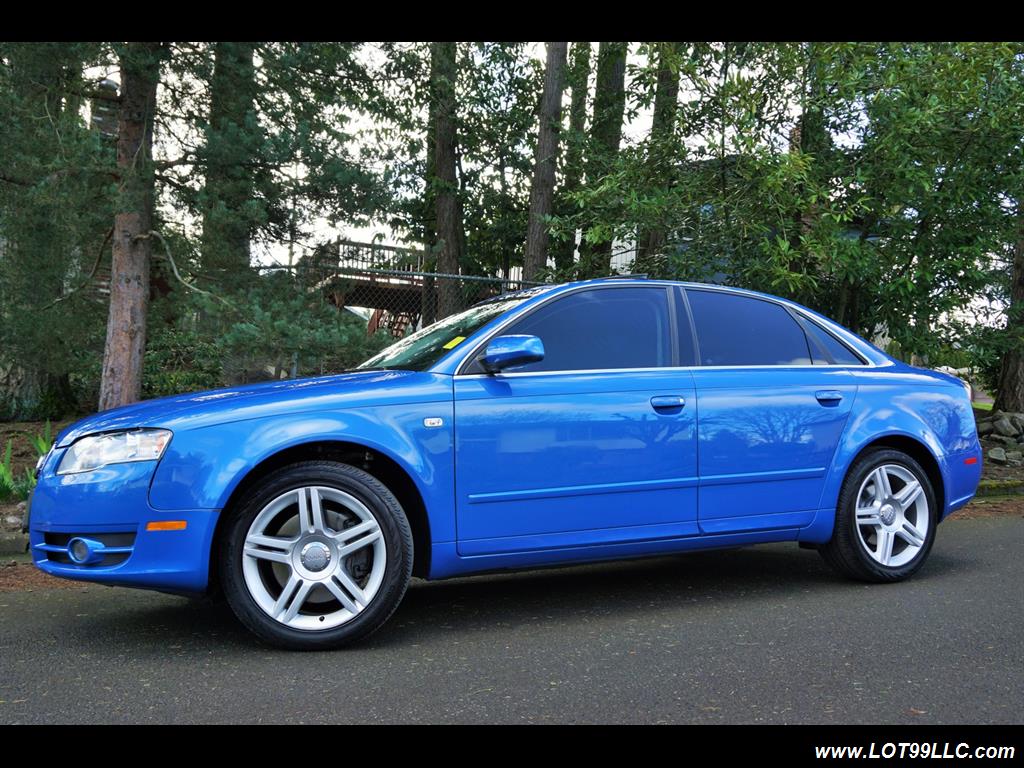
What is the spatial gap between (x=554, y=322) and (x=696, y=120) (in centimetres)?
526

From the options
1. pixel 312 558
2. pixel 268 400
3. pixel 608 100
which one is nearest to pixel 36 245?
pixel 268 400

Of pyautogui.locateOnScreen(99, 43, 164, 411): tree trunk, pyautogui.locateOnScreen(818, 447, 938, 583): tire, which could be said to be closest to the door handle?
pyautogui.locateOnScreen(818, 447, 938, 583): tire

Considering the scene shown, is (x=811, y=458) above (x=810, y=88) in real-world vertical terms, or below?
below

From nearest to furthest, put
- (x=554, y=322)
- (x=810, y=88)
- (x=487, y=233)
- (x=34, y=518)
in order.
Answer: (x=34, y=518) → (x=554, y=322) → (x=810, y=88) → (x=487, y=233)

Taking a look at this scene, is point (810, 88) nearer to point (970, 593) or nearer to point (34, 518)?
point (970, 593)

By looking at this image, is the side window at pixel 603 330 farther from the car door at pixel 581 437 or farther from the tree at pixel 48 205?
the tree at pixel 48 205

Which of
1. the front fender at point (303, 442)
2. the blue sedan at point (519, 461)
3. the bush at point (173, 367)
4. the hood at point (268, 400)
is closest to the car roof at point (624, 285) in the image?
the blue sedan at point (519, 461)

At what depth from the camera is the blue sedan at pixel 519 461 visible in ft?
13.6

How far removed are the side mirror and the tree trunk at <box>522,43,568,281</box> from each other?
810 centimetres

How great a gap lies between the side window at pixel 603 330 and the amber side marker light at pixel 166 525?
1735mm

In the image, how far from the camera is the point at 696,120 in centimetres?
959

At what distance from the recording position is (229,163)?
9.73 metres

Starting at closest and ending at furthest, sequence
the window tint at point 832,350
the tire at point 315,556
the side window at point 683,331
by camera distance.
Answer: the tire at point 315,556
the side window at point 683,331
the window tint at point 832,350
